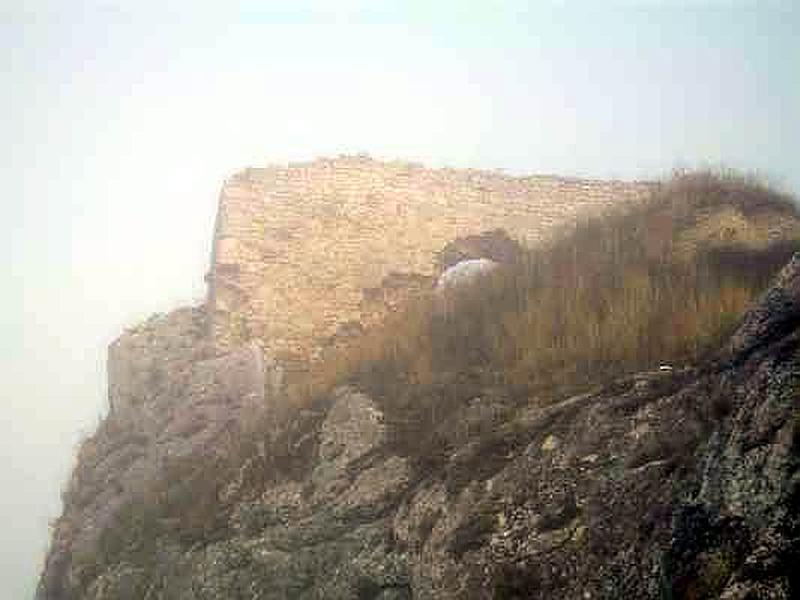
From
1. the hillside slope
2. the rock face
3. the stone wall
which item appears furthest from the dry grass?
the stone wall

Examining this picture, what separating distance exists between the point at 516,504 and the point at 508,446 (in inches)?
31.1

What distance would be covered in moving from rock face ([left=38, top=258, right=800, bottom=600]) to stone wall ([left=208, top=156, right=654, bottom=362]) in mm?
3108

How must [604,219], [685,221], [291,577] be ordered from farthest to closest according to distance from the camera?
[604,219] < [685,221] < [291,577]

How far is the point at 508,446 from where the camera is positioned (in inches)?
228

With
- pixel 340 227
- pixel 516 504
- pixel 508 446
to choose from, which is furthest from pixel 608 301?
pixel 340 227

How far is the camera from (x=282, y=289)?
12625mm

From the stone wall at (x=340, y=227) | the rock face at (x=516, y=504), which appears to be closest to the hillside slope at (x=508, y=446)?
the rock face at (x=516, y=504)

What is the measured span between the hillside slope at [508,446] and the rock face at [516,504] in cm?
2

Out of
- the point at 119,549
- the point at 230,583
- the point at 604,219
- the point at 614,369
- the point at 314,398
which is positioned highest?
the point at 604,219

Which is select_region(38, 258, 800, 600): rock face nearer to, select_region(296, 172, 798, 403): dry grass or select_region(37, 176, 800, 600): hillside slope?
select_region(37, 176, 800, 600): hillside slope

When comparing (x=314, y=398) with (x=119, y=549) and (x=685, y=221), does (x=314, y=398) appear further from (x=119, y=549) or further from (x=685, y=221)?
(x=685, y=221)

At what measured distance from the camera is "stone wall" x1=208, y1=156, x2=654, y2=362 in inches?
489

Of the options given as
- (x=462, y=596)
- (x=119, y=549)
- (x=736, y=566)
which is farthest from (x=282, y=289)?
(x=736, y=566)

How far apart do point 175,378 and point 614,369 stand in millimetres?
7459
